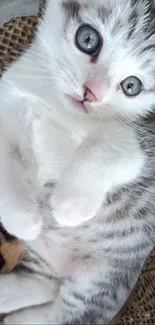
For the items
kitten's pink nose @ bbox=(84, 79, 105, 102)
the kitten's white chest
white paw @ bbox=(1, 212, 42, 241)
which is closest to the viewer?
kitten's pink nose @ bbox=(84, 79, 105, 102)

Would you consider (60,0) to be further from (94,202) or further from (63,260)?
(63,260)

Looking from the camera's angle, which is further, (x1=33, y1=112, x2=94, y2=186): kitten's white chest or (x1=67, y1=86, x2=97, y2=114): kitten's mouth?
(x1=33, y1=112, x2=94, y2=186): kitten's white chest

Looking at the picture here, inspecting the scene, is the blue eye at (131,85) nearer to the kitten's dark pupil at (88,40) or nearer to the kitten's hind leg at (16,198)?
the kitten's dark pupil at (88,40)

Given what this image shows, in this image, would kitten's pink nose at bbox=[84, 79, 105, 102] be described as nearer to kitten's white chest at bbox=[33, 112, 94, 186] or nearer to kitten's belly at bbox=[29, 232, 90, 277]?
kitten's white chest at bbox=[33, 112, 94, 186]

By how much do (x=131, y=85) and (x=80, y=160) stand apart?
20 cm

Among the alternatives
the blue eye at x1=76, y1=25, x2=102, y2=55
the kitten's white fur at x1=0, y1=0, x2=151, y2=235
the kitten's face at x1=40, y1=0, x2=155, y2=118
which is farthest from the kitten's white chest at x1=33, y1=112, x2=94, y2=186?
the blue eye at x1=76, y1=25, x2=102, y2=55

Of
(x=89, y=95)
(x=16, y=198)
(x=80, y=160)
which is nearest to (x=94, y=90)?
(x=89, y=95)

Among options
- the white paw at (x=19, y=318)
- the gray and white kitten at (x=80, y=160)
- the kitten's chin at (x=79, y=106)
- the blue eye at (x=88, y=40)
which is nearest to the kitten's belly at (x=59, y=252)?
the gray and white kitten at (x=80, y=160)

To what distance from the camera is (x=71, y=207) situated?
1.12 metres

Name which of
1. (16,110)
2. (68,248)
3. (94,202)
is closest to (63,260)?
(68,248)

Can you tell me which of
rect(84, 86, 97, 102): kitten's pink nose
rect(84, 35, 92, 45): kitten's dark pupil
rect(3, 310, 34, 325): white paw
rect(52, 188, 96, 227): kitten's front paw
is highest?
rect(84, 35, 92, 45): kitten's dark pupil

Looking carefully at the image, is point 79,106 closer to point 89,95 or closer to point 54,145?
point 89,95

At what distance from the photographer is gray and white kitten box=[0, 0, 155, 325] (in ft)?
3.73

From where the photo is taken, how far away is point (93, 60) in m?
1.12
